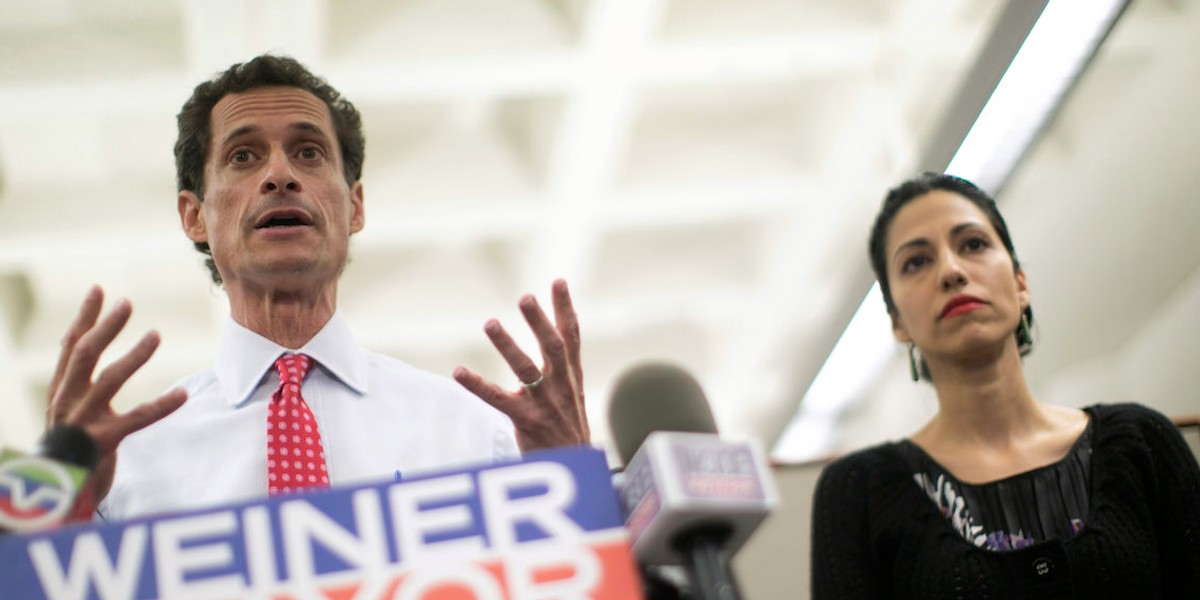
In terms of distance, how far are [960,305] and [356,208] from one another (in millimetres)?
917

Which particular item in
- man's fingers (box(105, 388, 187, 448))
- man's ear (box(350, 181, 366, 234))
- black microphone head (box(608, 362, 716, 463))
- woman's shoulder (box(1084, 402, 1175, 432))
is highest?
man's ear (box(350, 181, 366, 234))

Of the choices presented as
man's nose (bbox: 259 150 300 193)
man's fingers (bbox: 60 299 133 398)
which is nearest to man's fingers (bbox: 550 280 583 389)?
man's fingers (bbox: 60 299 133 398)

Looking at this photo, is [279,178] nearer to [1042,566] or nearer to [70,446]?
[70,446]

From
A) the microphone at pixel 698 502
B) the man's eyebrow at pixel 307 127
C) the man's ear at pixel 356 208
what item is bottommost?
the microphone at pixel 698 502

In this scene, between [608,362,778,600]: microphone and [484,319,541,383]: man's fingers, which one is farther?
[484,319,541,383]: man's fingers

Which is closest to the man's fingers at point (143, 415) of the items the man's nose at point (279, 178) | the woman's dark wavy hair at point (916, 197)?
the man's nose at point (279, 178)

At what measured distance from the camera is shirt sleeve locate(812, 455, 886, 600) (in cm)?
175

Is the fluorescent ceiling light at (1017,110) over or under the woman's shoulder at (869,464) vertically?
A: over

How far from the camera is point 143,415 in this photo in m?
1.01

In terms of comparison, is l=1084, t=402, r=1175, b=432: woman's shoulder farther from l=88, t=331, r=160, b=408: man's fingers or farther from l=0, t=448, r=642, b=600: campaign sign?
l=88, t=331, r=160, b=408: man's fingers

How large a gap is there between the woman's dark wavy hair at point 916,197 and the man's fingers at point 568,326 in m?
0.96

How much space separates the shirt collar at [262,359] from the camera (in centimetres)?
145

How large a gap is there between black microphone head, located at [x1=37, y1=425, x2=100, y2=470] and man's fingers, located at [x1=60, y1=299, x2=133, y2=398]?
9 centimetres

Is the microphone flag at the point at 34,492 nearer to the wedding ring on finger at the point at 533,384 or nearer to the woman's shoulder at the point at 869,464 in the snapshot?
the wedding ring on finger at the point at 533,384
